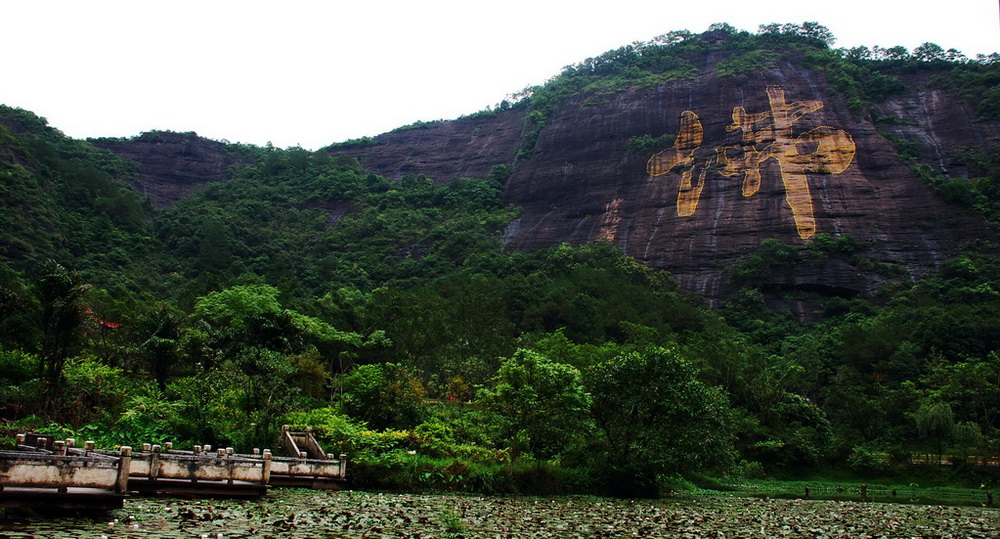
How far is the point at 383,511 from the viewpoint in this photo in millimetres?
15344

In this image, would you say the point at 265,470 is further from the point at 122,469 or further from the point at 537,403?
the point at 537,403

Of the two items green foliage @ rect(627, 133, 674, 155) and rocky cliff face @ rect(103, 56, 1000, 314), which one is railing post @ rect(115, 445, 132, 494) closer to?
rocky cliff face @ rect(103, 56, 1000, 314)

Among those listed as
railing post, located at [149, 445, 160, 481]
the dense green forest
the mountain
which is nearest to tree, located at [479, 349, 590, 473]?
the dense green forest

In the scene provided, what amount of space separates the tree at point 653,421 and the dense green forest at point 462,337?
84 mm

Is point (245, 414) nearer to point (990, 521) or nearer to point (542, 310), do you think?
point (990, 521)

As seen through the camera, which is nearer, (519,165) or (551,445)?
(551,445)

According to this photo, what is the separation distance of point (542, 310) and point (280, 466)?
38173 mm

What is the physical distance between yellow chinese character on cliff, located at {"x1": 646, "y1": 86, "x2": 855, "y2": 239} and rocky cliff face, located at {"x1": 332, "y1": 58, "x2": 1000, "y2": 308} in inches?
5.8

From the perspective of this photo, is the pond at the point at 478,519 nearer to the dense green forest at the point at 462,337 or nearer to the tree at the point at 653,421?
the tree at the point at 653,421

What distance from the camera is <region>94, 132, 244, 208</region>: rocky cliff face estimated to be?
344 feet

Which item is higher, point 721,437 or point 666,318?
point 666,318

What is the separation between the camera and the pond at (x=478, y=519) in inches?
457

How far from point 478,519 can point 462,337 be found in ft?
100

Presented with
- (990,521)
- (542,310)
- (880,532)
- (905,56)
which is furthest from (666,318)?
(905,56)
